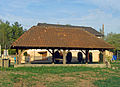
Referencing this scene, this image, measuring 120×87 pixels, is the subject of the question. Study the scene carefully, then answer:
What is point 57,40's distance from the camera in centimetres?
2256

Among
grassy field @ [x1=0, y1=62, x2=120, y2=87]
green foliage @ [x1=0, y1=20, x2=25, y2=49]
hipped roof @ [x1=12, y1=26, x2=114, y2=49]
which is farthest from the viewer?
green foliage @ [x1=0, y1=20, x2=25, y2=49]

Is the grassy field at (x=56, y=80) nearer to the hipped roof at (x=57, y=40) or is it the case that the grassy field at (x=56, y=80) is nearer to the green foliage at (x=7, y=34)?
the hipped roof at (x=57, y=40)

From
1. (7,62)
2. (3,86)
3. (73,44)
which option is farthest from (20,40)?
(3,86)

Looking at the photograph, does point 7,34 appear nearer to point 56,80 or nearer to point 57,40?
point 57,40

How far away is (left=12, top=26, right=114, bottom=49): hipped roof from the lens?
68.9 ft

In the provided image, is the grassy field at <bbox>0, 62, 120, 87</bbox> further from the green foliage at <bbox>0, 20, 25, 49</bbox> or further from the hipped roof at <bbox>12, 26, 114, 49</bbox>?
the green foliage at <bbox>0, 20, 25, 49</bbox>

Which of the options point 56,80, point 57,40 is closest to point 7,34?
point 57,40

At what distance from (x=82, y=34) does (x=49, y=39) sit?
561cm

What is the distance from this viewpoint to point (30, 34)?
76.1ft

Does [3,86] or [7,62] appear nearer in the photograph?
[3,86]

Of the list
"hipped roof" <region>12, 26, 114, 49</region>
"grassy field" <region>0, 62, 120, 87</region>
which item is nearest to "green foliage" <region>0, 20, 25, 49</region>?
"hipped roof" <region>12, 26, 114, 49</region>

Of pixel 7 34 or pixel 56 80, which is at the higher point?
pixel 7 34

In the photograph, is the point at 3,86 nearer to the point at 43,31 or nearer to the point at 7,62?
the point at 7,62

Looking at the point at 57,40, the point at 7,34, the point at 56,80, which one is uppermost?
the point at 7,34
